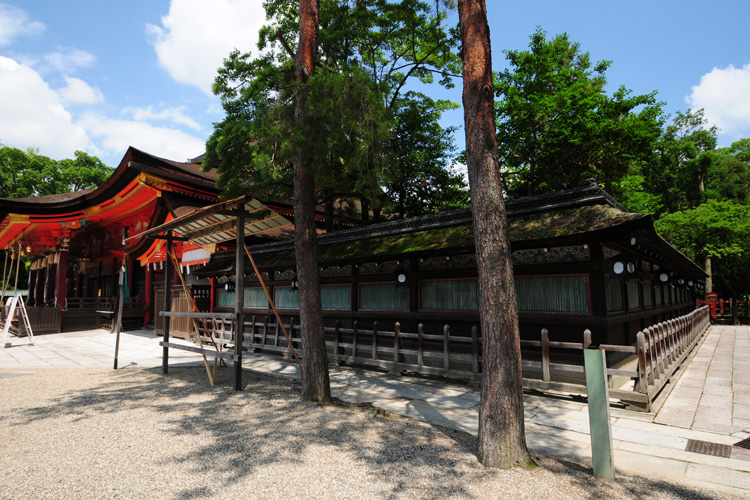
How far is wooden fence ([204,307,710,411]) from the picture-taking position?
6.28m

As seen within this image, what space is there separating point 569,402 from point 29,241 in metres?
31.2

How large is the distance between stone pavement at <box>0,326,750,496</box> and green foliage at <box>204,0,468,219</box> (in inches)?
163

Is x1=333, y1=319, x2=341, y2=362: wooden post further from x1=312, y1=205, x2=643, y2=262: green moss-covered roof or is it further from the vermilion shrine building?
x1=312, y1=205, x2=643, y2=262: green moss-covered roof

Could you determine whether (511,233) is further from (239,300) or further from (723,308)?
(723,308)

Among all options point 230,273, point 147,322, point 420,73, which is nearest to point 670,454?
point 230,273

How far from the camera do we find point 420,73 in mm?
15727

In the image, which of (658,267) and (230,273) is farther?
(230,273)

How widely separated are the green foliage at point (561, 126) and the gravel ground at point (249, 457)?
17447 millimetres

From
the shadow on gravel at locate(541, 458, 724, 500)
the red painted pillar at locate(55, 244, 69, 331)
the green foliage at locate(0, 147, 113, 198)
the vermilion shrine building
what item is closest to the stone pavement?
the shadow on gravel at locate(541, 458, 724, 500)

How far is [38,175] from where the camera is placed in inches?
1412

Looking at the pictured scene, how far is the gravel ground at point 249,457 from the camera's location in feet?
11.7

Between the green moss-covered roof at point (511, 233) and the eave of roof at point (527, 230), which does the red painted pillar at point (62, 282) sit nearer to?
the eave of roof at point (527, 230)

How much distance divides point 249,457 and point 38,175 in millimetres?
43857

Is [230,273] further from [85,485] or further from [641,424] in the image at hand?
[641,424]
